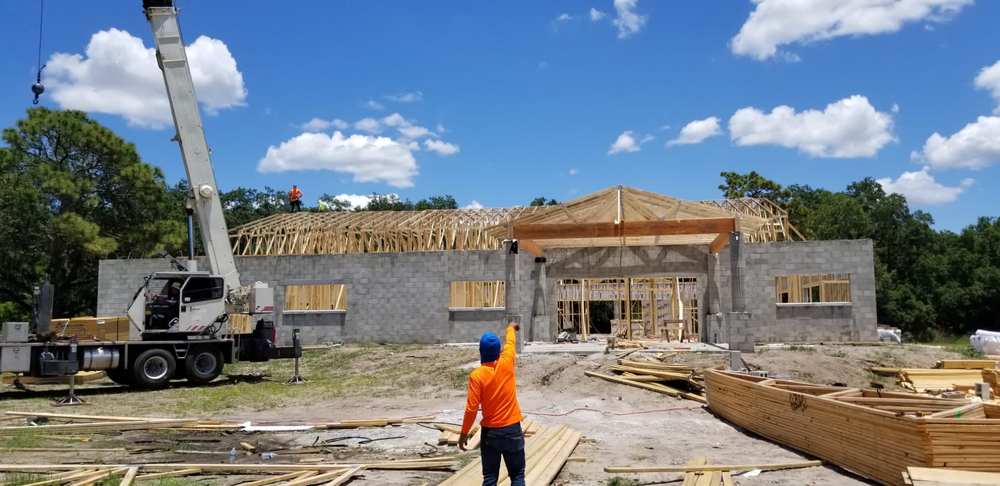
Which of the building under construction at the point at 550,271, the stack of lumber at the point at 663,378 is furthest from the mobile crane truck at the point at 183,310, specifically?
the stack of lumber at the point at 663,378

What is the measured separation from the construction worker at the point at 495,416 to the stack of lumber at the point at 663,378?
8.06 metres

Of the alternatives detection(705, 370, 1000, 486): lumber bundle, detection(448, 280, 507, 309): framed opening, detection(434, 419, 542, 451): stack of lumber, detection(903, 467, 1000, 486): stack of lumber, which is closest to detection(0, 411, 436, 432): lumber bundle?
detection(434, 419, 542, 451): stack of lumber

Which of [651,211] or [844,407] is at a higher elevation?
[651,211]

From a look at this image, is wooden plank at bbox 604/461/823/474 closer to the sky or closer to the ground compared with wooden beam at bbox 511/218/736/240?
closer to the ground

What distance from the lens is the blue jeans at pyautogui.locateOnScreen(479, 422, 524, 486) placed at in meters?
5.29

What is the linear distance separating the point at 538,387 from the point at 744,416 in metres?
4.85

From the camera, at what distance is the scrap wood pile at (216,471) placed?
266 inches

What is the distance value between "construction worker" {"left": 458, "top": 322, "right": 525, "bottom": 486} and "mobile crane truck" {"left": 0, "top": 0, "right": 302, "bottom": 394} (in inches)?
481

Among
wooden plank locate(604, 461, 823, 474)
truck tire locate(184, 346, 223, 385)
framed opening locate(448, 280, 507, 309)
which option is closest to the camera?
wooden plank locate(604, 461, 823, 474)

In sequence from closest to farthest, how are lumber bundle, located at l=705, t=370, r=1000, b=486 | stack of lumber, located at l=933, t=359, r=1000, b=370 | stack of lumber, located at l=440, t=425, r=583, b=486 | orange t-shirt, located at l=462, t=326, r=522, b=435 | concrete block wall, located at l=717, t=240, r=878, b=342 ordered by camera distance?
orange t-shirt, located at l=462, t=326, r=522, b=435, lumber bundle, located at l=705, t=370, r=1000, b=486, stack of lumber, located at l=440, t=425, r=583, b=486, stack of lumber, located at l=933, t=359, r=1000, b=370, concrete block wall, located at l=717, t=240, r=878, b=342

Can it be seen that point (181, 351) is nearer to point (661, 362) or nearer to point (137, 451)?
point (137, 451)

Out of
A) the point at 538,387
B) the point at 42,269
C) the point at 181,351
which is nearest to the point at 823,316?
the point at 538,387

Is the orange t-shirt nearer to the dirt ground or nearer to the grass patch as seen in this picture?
the grass patch

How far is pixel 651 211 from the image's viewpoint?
1645cm
